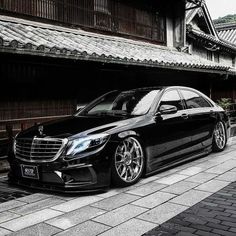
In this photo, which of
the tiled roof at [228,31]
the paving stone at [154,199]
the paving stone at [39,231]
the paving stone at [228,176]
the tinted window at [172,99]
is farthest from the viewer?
the tiled roof at [228,31]

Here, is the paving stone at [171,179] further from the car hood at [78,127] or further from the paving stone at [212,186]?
the car hood at [78,127]

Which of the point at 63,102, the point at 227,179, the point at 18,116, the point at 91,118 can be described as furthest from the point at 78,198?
the point at 63,102

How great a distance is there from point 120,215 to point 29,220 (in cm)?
103

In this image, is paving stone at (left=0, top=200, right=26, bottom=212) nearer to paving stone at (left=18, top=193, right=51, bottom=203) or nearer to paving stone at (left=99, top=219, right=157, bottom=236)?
paving stone at (left=18, top=193, right=51, bottom=203)

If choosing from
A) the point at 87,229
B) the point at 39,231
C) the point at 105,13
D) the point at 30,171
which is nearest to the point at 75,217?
the point at 87,229

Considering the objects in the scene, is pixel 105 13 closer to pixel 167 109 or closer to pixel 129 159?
pixel 167 109

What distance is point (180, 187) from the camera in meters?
5.23

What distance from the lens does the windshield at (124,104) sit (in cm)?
604

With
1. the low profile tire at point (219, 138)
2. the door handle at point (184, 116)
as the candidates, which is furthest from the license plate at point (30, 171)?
the low profile tire at point (219, 138)

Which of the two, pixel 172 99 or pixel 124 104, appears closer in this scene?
pixel 124 104

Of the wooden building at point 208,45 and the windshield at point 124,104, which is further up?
the wooden building at point 208,45

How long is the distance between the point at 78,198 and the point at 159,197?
1.08 m

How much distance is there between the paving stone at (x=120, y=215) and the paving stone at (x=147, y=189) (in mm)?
567

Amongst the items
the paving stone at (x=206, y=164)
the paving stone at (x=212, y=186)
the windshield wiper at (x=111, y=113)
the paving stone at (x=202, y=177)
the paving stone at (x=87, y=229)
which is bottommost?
the paving stone at (x=87, y=229)
